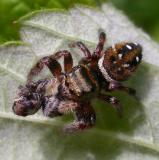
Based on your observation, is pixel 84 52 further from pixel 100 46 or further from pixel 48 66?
pixel 48 66

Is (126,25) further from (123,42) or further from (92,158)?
(92,158)

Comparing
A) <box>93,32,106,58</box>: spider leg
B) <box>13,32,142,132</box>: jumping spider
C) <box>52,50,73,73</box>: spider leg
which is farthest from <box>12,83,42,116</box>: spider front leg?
<box>93,32,106,58</box>: spider leg

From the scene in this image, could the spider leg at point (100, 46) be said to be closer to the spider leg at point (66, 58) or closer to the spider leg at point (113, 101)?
the spider leg at point (66, 58)

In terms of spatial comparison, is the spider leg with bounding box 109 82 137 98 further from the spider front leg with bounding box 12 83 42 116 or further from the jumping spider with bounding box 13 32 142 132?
the spider front leg with bounding box 12 83 42 116

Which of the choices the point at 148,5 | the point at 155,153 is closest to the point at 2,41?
the point at 155,153

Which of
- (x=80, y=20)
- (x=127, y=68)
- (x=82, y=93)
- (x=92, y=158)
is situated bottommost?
(x=92, y=158)

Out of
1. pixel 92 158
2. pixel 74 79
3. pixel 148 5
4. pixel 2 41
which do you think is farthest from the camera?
pixel 148 5
